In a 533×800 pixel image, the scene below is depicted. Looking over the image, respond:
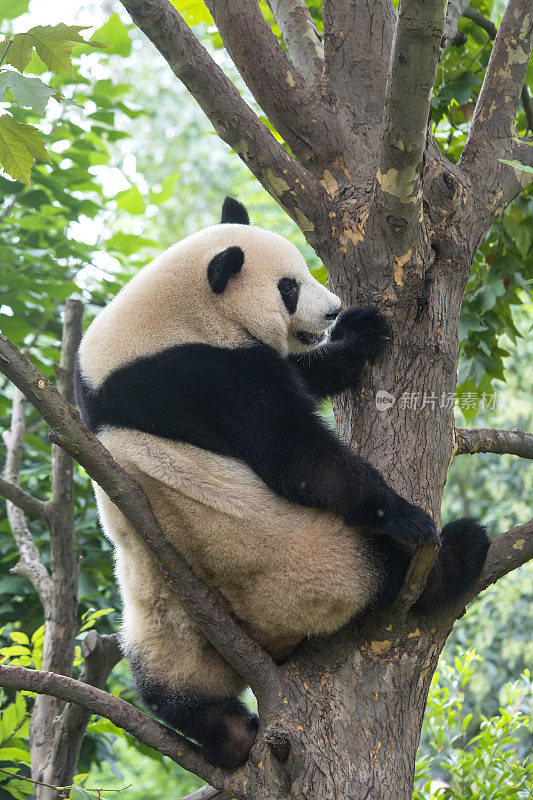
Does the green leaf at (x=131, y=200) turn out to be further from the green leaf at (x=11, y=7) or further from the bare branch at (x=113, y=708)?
the bare branch at (x=113, y=708)

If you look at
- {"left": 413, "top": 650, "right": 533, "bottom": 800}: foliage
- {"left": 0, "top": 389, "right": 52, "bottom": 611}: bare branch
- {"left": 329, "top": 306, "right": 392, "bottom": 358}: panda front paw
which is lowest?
{"left": 413, "top": 650, "right": 533, "bottom": 800}: foliage

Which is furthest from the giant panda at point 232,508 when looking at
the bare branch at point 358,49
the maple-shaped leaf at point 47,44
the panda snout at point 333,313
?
the bare branch at point 358,49

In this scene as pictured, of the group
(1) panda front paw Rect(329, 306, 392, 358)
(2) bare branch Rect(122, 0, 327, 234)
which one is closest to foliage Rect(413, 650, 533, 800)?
(1) panda front paw Rect(329, 306, 392, 358)

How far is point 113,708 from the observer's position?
6.06ft

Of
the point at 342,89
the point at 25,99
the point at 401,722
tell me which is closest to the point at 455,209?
the point at 342,89

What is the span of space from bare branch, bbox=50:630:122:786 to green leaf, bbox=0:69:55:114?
1.75m

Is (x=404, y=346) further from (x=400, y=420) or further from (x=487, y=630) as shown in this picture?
(x=487, y=630)

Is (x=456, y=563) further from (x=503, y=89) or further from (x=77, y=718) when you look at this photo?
(x=503, y=89)

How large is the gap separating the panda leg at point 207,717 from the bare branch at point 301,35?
2.22 metres

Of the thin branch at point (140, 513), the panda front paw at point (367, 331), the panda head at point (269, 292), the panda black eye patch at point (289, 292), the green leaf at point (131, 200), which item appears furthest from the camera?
the green leaf at point (131, 200)

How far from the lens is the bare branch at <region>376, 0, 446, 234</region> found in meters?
1.76

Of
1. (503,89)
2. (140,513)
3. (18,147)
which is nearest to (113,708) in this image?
(140,513)

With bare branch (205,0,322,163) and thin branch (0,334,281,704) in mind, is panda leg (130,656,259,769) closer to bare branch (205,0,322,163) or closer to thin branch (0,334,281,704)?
thin branch (0,334,281,704)

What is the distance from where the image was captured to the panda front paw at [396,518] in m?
1.93
